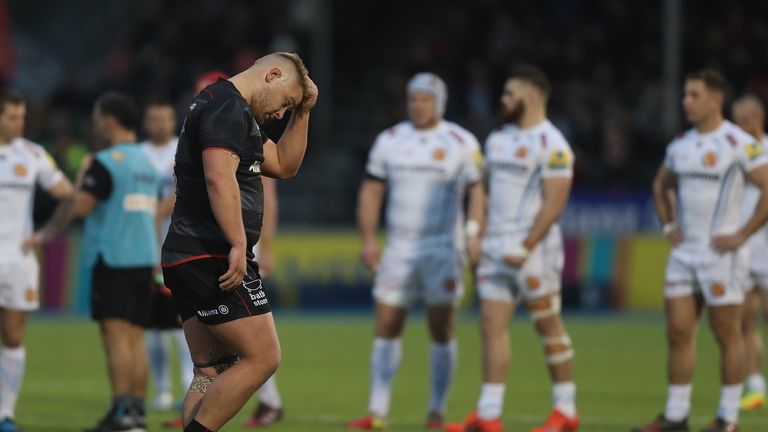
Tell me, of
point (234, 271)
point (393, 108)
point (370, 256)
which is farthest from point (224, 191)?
point (393, 108)

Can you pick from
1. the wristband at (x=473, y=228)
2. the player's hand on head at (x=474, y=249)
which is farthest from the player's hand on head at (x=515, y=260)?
the wristband at (x=473, y=228)

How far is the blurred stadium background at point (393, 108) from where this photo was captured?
17172 mm

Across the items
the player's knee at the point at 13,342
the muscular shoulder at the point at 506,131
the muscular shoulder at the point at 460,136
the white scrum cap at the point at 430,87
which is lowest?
the player's knee at the point at 13,342

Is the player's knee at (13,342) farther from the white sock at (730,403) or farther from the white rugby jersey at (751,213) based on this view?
the white rugby jersey at (751,213)

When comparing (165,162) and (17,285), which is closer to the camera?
(17,285)

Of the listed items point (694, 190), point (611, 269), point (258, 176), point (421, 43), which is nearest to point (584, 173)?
point (611, 269)

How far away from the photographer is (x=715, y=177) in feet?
34.1

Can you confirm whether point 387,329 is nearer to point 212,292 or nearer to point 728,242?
point 728,242

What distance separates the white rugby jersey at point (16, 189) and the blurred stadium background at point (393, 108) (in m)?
2.95

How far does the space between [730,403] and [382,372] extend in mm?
2730

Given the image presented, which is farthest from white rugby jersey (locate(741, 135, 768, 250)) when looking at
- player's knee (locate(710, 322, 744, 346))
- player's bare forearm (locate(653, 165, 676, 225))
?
player's knee (locate(710, 322, 744, 346))

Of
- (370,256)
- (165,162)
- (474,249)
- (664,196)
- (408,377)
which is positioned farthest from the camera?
(408,377)

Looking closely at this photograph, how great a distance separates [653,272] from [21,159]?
1286 centimetres

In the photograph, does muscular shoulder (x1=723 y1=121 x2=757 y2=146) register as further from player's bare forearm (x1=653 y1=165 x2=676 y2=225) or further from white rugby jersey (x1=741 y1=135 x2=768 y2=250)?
white rugby jersey (x1=741 y1=135 x2=768 y2=250)
